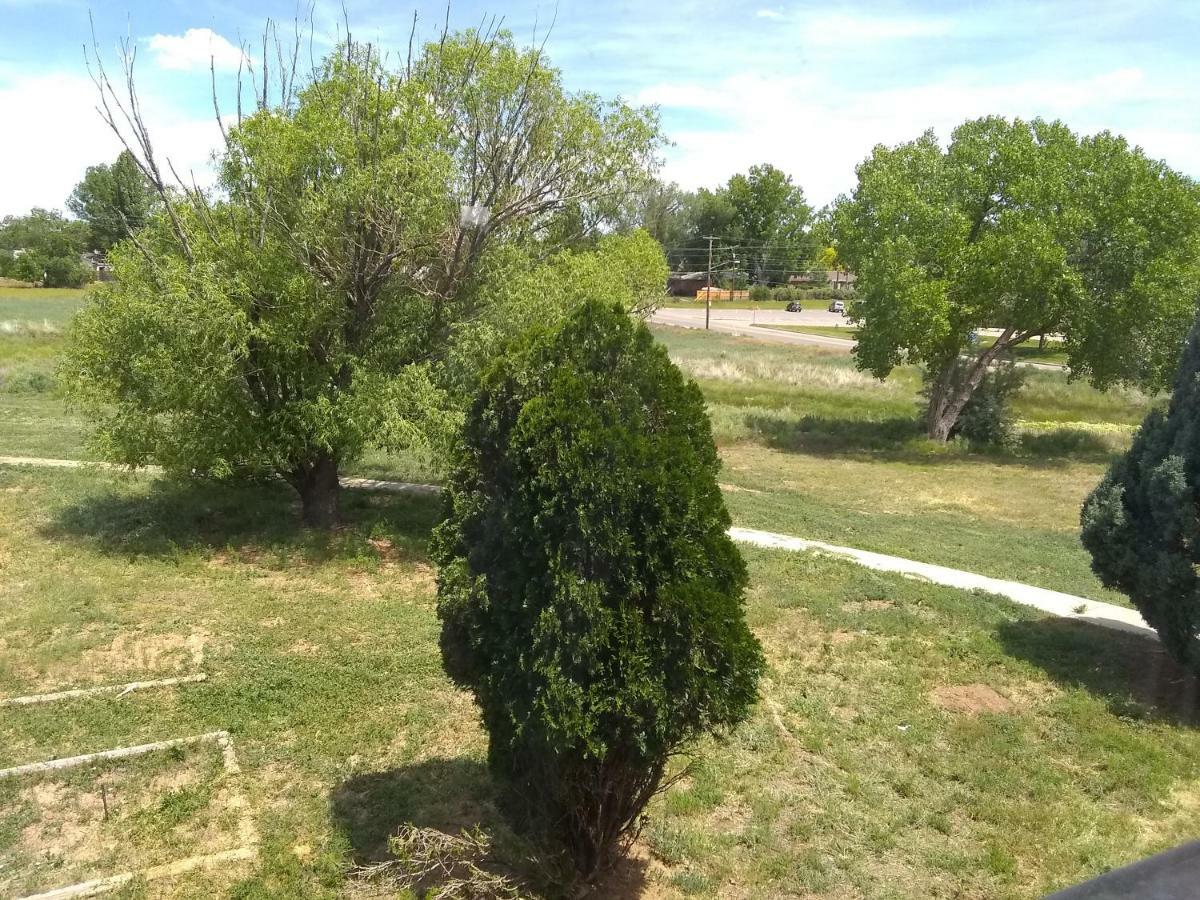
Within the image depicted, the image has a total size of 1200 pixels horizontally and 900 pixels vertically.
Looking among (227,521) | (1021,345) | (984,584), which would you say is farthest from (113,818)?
(1021,345)

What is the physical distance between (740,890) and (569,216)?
12476mm

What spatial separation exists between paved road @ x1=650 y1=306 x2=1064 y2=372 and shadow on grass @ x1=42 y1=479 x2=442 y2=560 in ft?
107

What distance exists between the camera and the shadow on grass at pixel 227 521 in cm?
Answer: 1216

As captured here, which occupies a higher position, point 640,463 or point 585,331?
point 585,331

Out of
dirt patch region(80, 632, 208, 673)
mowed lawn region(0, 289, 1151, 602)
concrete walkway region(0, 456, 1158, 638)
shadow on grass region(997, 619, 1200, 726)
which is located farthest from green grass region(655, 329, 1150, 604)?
dirt patch region(80, 632, 208, 673)

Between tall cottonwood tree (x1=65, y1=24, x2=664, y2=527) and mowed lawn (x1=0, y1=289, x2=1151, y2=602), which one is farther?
mowed lawn (x1=0, y1=289, x2=1151, y2=602)

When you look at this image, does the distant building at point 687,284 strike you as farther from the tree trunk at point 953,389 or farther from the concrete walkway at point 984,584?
the concrete walkway at point 984,584

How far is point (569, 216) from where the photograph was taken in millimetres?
15797

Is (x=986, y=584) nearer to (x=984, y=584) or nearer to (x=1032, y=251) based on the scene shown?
(x=984, y=584)

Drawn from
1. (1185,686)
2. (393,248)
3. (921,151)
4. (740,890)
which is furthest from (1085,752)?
(921,151)

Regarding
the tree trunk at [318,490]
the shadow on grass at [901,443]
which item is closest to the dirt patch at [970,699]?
the tree trunk at [318,490]

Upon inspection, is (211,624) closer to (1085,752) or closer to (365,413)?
(365,413)

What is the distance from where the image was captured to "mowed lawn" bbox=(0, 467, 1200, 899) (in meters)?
5.51

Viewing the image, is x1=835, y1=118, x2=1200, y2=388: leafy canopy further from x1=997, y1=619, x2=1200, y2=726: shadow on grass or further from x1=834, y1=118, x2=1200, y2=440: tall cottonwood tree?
x1=997, y1=619, x2=1200, y2=726: shadow on grass
